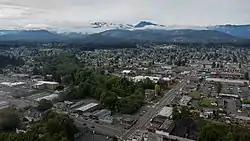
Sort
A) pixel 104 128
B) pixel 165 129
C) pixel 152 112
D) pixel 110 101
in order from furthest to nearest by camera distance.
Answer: pixel 110 101 → pixel 152 112 → pixel 104 128 → pixel 165 129

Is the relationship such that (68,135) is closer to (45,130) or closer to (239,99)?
(45,130)

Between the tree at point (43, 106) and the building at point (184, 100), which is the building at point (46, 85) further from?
the building at point (184, 100)

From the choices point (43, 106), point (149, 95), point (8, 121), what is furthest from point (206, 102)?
point (8, 121)

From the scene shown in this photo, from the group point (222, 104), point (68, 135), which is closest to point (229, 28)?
point (222, 104)

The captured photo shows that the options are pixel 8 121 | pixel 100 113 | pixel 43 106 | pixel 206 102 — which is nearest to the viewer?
pixel 8 121

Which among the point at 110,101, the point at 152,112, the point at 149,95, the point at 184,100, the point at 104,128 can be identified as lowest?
the point at 104,128

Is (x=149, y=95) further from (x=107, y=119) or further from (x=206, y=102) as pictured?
(x=107, y=119)

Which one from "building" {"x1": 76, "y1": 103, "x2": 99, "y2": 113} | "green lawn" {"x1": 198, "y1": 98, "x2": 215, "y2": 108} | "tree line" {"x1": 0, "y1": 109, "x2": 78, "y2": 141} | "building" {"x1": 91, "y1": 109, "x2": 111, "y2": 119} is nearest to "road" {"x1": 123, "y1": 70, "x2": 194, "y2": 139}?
"building" {"x1": 91, "y1": 109, "x2": 111, "y2": 119}

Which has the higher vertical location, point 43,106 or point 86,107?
point 43,106
